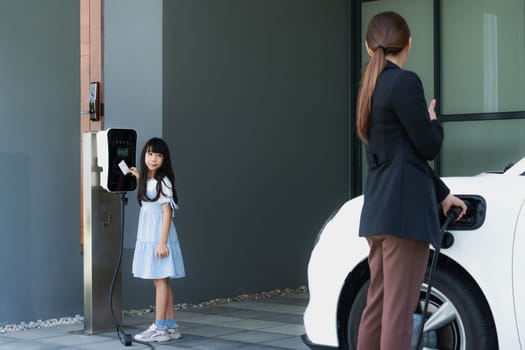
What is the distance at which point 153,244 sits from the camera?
6.94m

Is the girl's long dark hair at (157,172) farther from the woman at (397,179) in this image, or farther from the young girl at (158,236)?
the woman at (397,179)

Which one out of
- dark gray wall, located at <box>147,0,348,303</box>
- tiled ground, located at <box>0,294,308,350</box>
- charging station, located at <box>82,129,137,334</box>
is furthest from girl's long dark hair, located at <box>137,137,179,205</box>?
dark gray wall, located at <box>147,0,348,303</box>

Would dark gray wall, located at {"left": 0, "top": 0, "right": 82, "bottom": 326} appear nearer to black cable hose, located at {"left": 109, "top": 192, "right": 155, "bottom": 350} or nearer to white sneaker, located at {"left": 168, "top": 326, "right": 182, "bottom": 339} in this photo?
black cable hose, located at {"left": 109, "top": 192, "right": 155, "bottom": 350}

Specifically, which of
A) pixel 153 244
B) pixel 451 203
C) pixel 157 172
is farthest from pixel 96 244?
pixel 451 203

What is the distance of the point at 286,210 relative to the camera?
1008 centimetres

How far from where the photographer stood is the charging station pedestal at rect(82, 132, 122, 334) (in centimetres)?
727

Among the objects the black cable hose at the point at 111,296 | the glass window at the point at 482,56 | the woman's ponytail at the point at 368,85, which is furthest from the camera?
the glass window at the point at 482,56

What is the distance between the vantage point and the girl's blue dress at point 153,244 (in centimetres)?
691

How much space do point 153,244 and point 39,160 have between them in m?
1.69

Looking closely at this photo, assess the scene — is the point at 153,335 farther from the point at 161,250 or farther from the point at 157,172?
the point at 157,172

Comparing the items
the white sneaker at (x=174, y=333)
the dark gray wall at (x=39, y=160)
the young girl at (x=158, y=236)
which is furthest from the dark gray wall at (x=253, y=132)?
the white sneaker at (x=174, y=333)

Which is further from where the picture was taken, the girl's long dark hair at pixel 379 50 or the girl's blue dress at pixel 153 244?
the girl's blue dress at pixel 153 244

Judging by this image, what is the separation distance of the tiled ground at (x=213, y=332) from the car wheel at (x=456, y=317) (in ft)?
7.39

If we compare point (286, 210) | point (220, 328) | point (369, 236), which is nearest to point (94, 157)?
point (220, 328)
